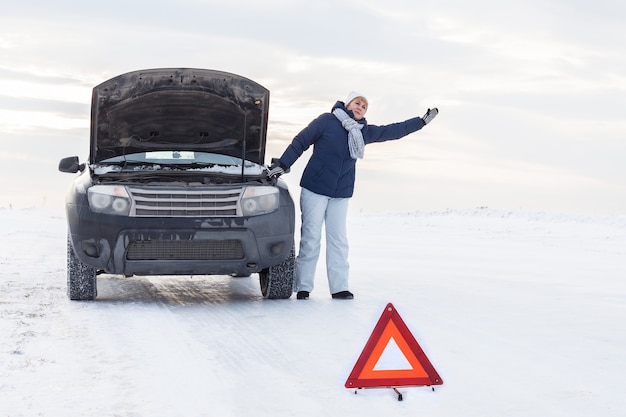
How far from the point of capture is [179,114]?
8.49m

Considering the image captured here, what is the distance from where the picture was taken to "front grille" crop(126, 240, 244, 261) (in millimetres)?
7465

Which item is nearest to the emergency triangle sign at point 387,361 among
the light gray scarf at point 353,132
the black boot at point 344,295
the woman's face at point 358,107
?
the black boot at point 344,295

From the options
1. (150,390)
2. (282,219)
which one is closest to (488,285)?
(282,219)

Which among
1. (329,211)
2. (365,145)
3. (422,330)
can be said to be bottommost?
(422,330)

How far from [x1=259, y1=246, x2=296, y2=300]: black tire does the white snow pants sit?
0.29 meters

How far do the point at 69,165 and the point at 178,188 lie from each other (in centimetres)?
140

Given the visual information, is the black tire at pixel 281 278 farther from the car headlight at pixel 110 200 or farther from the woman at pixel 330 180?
the car headlight at pixel 110 200

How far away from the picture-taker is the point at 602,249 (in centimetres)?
1616

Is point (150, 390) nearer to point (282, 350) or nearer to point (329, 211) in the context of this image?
point (282, 350)

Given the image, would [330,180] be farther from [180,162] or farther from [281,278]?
[180,162]

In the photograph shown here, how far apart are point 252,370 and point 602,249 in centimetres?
1275

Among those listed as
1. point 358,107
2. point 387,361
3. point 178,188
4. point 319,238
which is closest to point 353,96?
point 358,107

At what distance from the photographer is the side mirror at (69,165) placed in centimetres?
812

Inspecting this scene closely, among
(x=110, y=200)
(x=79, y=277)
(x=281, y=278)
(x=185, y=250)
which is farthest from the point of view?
(x=281, y=278)
